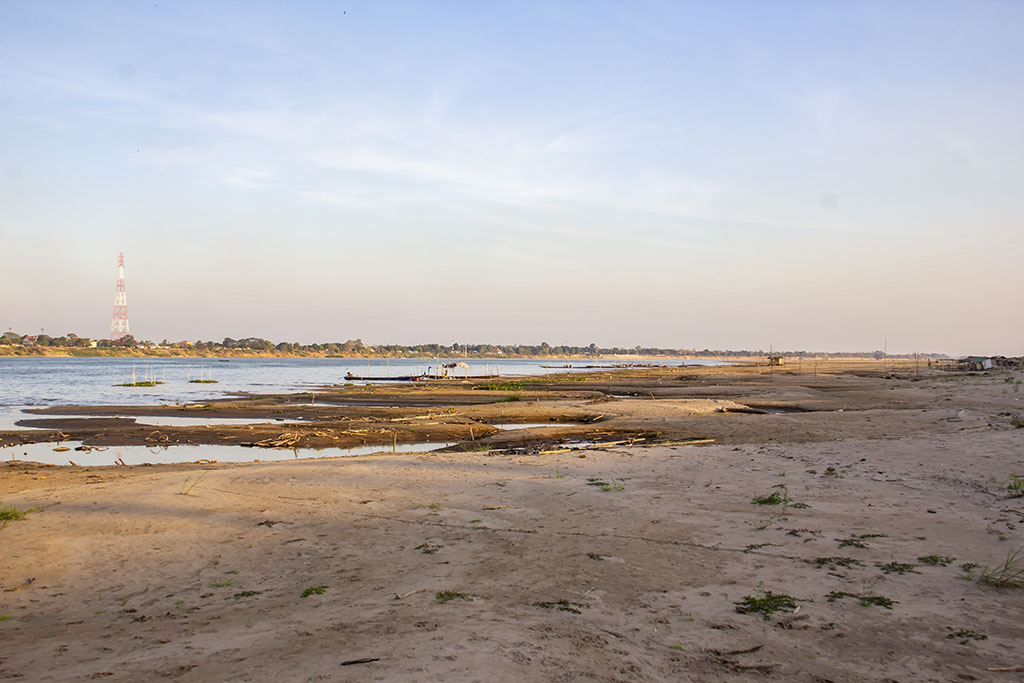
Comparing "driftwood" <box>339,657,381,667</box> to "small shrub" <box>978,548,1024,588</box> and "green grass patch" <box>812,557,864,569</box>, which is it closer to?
"green grass patch" <box>812,557,864,569</box>

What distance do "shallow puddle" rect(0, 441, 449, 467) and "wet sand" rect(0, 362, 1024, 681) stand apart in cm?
547

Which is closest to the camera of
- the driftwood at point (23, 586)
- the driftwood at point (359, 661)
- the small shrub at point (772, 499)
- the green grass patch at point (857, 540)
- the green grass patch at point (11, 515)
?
the driftwood at point (359, 661)

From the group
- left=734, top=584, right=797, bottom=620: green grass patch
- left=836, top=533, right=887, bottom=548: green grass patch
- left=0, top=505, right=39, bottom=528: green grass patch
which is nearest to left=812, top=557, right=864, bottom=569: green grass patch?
left=836, top=533, right=887, bottom=548: green grass patch

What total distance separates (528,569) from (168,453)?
59.9 feet

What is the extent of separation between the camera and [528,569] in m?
7.96

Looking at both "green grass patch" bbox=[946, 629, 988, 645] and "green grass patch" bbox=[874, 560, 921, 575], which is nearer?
"green grass patch" bbox=[946, 629, 988, 645]

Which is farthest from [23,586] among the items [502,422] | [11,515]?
[502,422]

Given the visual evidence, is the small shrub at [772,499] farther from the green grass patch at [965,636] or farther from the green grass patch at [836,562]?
the green grass patch at [965,636]

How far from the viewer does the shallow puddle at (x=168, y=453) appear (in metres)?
20.5

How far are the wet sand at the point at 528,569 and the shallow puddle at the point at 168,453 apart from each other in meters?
5.47

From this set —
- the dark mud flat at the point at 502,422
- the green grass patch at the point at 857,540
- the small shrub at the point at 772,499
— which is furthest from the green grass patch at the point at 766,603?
the dark mud flat at the point at 502,422

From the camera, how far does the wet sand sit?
224 inches

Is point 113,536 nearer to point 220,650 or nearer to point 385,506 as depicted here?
point 385,506

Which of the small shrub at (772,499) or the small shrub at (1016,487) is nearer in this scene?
the small shrub at (1016,487)
